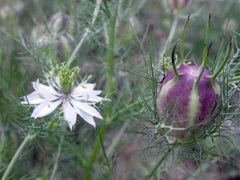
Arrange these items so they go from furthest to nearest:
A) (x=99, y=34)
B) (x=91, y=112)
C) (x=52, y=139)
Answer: (x=99, y=34), (x=52, y=139), (x=91, y=112)

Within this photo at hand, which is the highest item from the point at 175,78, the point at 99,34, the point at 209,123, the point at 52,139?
the point at 99,34

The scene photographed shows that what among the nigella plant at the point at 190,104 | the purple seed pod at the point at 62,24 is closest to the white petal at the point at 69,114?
the nigella plant at the point at 190,104

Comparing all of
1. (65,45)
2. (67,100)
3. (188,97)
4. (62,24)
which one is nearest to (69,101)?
(67,100)

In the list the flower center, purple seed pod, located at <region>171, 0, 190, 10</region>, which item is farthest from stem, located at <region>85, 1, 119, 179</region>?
purple seed pod, located at <region>171, 0, 190, 10</region>

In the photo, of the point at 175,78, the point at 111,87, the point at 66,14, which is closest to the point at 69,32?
the point at 66,14

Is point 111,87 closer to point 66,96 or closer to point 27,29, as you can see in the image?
point 66,96

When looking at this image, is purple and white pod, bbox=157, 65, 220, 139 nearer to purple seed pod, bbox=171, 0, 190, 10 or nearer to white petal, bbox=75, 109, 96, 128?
white petal, bbox=75, 109, 96, 128

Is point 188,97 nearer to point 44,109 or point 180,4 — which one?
point 44,109
